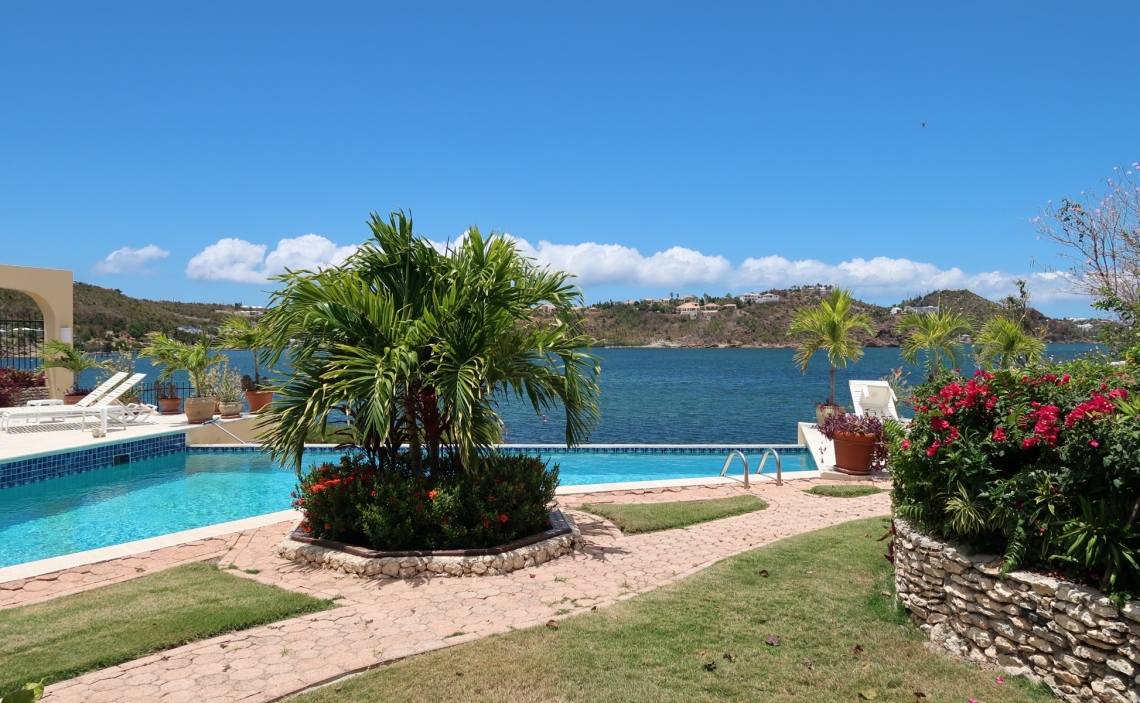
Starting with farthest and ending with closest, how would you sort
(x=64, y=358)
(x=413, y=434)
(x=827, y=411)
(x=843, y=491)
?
1. (x=64, y=358)
2. (x=827, y=411)
3. (x=843, y=491)
4. (x=413, y=434)

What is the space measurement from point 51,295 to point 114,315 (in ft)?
136

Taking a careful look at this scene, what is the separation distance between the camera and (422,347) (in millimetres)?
6777

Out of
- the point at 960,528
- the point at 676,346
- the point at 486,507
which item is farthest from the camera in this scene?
the point at 676,346

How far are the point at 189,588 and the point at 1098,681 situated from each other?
21.2 feet

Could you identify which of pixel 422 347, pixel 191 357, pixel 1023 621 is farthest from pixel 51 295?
pixel 1023 621

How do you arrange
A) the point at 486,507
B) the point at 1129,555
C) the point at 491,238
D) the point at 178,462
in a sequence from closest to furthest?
the point at 1129,555, the point at 486,507, the point at 491,238, the point at 178,462

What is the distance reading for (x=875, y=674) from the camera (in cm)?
409

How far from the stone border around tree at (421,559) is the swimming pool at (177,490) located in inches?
77.9

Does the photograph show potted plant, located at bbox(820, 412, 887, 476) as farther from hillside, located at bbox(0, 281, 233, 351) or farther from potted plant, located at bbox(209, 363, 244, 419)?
hillside, located at bbox(0, 281, 233, 351)

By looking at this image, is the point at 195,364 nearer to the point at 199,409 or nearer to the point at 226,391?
the point at 226,391

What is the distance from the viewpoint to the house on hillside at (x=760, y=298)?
10807cm

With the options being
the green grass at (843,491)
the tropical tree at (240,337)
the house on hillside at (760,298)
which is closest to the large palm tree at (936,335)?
the green grass at (843,491)

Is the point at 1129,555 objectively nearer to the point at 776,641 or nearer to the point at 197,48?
the point at 776,641

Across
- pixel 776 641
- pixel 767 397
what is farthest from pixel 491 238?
pixel 767 397
